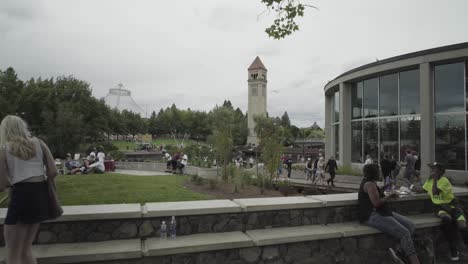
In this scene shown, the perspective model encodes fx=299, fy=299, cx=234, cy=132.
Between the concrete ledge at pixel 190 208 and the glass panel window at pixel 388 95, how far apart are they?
17915 millimetres

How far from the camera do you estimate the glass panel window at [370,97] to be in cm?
2052

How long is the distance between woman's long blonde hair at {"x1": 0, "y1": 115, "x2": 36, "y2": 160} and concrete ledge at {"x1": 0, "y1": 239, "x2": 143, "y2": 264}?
1227mm

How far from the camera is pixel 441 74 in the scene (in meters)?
16.7

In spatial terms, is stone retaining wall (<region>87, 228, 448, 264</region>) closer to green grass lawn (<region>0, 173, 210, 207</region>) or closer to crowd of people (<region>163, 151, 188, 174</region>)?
green grass lawn (<region>0, 173, 210, 207</region>)

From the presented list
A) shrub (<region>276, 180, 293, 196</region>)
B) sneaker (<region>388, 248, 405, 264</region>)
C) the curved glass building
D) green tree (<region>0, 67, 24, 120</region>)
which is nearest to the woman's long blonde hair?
sneaker (<region>388, 248, 405, 264</region>)

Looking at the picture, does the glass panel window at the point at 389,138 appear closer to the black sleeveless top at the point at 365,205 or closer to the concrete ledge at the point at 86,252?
the black sleeveless top at the point at 365,205

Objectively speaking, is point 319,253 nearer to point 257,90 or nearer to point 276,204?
point 276,204

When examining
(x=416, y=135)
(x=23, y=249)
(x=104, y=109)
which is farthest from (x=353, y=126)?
(x=104, y=109)

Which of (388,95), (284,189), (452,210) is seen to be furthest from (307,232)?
(388,95)

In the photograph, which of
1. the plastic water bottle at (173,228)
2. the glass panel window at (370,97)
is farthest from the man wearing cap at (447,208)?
the glass panel window at (370,97)

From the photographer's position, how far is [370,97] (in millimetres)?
20953

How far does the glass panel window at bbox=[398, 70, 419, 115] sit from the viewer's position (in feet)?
58.8

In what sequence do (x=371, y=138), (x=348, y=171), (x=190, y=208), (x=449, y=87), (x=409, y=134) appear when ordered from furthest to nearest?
(x=371, y=138)
(x=348, y=171)
(x=409, y=134)
(x=449, y=87)
(x=190, y=208)

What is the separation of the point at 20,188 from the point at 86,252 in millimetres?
1089
